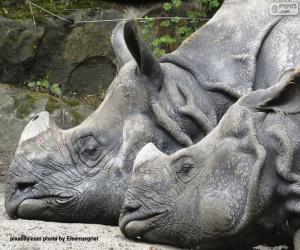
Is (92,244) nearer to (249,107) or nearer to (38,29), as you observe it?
(249,107)

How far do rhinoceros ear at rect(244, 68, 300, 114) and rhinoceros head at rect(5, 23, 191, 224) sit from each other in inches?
36.1

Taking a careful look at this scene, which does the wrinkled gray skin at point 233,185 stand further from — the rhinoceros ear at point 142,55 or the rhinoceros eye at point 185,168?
the rhinoceros ear at point 142,55

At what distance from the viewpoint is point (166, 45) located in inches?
342

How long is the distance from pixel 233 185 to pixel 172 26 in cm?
468

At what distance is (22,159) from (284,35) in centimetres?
166

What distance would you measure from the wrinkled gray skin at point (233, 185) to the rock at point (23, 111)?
3379mm

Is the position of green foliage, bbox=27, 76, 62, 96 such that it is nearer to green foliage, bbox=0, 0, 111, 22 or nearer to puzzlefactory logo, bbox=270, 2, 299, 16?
green foliage, bbox=0, 0, 111, 22

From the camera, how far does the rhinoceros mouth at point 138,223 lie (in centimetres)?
448

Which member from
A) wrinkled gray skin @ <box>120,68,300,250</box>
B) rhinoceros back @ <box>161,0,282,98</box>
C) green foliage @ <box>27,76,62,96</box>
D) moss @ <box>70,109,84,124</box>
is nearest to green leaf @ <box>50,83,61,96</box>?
green foliage @ <box>27,76,62,96</box>

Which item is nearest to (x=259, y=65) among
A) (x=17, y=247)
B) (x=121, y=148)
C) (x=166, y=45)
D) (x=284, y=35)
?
(x=284, y=35)

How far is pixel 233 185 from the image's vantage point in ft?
13.8

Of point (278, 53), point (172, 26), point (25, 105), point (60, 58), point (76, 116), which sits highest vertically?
point (278, 53)

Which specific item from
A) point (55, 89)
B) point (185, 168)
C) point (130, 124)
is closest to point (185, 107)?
point (130, 124)

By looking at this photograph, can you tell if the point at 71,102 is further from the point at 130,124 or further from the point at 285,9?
the point at 130,124
